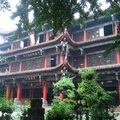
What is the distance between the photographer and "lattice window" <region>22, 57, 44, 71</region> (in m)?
20.7

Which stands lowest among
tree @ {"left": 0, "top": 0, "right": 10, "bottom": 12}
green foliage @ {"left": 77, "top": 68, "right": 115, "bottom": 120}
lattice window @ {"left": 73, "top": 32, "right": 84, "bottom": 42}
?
green foliage @ {"left": 77, "top": 68, "right": 115, "bottom": 120}

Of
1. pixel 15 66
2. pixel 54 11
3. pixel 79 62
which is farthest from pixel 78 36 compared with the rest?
pixel 54 11

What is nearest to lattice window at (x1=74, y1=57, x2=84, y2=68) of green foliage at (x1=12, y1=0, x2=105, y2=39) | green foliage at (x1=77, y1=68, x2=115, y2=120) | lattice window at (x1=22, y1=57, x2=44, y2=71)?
lattice window at (x1=22, y1=57, x2=44, y2=71)

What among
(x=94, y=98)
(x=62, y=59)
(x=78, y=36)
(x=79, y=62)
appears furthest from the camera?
(x=78, y=36)

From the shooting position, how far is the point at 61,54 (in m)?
18.7

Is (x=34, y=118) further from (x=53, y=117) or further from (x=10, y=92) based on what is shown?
(x=10, y=92)

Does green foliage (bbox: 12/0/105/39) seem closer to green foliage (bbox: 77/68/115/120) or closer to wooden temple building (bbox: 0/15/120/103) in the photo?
green foliage (bbox: 77/68/115/120)

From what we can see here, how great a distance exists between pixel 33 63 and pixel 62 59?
14.7 feet

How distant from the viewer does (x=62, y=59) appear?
1845 cm

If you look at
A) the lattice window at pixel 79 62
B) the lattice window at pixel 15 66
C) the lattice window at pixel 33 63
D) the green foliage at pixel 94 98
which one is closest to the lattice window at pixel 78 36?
the lattice window at pixel 79 62

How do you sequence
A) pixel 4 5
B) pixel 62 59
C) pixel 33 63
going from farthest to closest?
pixel 33 63
pixel 62 59
pixel 4 5

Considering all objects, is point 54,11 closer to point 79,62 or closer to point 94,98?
point 94,98

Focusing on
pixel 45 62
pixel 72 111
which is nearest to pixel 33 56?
pixel 45 62

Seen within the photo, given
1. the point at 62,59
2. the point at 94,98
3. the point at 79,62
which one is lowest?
the point at 94,98
